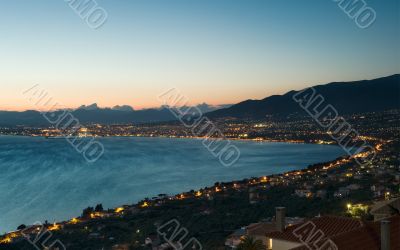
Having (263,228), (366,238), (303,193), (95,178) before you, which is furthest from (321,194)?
(95,178)

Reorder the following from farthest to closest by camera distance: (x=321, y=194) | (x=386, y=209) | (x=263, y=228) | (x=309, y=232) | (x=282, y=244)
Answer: (x=321, y=194) < (x=263, y=228) < (x=386, y=209) < (x=282, y=244) < (x=309, y=232)

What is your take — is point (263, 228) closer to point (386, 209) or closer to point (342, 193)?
point (386, 209)

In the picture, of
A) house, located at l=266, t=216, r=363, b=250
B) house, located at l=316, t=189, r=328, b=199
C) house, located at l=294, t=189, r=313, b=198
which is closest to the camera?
house, located at l=266, t=216, r=363, b=250

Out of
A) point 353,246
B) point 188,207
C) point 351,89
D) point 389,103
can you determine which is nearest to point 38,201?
point 188,207

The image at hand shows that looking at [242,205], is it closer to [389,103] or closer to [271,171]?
[271,171]

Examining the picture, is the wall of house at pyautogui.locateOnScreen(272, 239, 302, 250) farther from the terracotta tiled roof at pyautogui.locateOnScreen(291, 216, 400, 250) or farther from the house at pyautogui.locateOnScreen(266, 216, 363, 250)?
the terracotta tiled roof at pyautogui.locateOnScreen(291, 216, 400, 250)

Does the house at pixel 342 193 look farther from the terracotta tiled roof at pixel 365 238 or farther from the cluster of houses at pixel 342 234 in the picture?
the terracotta tiled roof at pixel 365 238

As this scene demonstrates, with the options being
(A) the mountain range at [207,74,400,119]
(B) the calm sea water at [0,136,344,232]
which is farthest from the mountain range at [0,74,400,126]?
(B) the calm sea water at [0,136,344,232]
